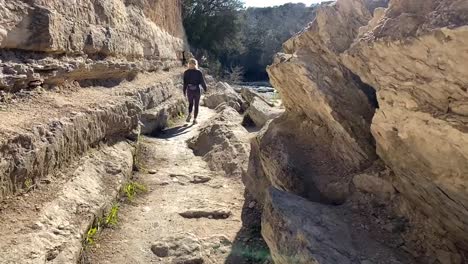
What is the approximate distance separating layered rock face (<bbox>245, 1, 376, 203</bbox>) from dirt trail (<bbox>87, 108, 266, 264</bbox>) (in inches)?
36.2

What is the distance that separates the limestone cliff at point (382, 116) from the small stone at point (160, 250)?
1168mm

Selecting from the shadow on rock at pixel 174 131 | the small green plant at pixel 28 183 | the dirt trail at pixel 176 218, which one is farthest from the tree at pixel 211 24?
the small green plant at pixel 28 183

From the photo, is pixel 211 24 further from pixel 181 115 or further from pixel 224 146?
pixel 224 146

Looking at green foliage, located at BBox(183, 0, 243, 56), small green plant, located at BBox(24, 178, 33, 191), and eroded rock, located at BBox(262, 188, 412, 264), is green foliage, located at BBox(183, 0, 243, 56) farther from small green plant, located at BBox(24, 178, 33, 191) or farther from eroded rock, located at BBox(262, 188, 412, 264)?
eroded rock, located at BBox(262, 188, 412, 264)

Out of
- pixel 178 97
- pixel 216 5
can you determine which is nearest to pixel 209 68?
pixel 216 5

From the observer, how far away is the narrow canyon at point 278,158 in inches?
109

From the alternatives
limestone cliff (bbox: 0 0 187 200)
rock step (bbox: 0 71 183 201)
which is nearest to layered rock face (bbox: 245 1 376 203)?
rock step (bbox: 0 71 183 201)

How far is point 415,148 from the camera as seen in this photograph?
2.93 meters

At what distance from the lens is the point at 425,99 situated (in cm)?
269

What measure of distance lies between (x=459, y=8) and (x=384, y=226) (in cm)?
188

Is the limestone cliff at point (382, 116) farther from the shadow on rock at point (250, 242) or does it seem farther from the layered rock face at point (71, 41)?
the layered rock face at point (71, 41)

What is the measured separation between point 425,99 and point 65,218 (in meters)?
3.24

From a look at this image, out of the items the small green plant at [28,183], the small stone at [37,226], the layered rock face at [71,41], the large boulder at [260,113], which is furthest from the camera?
the large boulder at [260,113]

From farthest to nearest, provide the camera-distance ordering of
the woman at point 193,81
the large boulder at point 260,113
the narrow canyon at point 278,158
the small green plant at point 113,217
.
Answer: the woman at point 193,81, the large boulder at point 260,113, the small green plant at point 113,217, the narrow canyon at point 278,158
